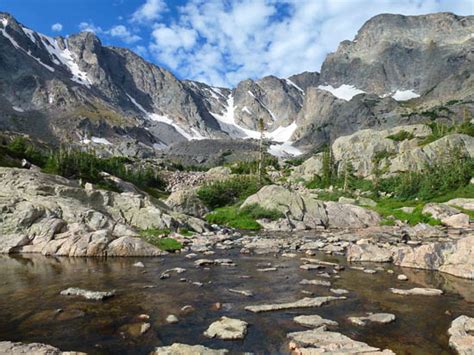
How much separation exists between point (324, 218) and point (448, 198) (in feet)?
114

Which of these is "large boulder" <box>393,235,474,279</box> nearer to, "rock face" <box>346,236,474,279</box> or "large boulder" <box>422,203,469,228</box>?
"rock face" <box>346,236,474,279</box>

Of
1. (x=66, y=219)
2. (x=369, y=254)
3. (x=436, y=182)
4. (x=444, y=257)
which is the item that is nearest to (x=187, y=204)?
(x=66, y=219)

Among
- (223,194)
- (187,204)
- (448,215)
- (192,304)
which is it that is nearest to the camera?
(192,304)

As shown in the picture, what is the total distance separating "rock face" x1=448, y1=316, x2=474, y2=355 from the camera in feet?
44.8

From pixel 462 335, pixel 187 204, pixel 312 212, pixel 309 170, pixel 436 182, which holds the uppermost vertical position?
pixel 309 170

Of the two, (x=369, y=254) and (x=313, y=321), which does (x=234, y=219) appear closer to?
(x=369, y=254)

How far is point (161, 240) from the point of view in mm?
39219

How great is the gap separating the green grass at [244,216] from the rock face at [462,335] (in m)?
45.7

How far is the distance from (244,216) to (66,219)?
3354 centimetres

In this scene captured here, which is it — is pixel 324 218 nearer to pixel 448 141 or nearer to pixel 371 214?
pixel 371 214

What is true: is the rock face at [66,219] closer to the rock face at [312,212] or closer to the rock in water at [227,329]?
the rock in water at [227,329]

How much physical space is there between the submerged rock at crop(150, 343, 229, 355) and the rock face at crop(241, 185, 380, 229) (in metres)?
47.9

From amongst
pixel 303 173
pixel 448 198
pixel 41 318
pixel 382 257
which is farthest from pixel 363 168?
pixel 41 318

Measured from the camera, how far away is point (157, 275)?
27.0m
